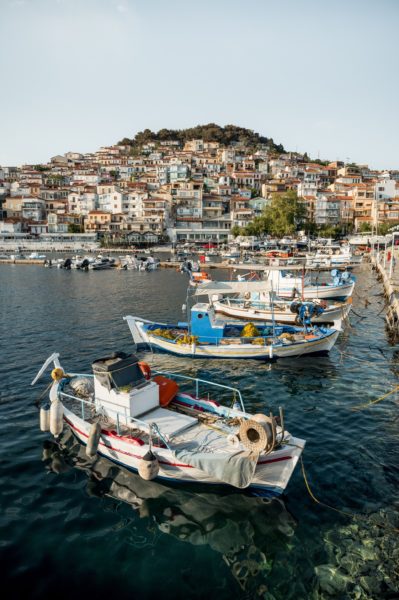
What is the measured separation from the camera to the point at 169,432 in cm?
1245

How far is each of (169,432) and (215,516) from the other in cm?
274

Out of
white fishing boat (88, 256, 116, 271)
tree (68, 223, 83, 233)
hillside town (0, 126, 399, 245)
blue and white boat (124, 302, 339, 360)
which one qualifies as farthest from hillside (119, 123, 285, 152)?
blue and white boat (124, 302, 339, 360)

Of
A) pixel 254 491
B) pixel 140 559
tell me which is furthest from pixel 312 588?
pixel 140 559

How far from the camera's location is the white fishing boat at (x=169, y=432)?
1070cm

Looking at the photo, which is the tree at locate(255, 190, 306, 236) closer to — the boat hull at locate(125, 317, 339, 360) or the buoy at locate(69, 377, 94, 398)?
the boat hull at locate(125, 317, 339, 360)

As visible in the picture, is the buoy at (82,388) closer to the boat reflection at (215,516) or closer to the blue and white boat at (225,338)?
the boat reflection at (215,516)

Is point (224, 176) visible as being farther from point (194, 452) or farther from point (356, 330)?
point (194, 452)

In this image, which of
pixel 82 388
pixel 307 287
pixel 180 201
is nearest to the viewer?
pixel 82 388

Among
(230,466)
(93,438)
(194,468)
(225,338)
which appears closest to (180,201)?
(225,338)

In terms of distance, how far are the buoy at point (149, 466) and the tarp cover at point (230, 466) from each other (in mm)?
944

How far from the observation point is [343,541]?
9.78 meters

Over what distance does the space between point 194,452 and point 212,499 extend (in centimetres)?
134

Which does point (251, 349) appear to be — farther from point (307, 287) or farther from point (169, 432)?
point (307, 287)

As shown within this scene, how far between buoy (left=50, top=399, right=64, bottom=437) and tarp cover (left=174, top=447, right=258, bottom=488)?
5.19 metres
